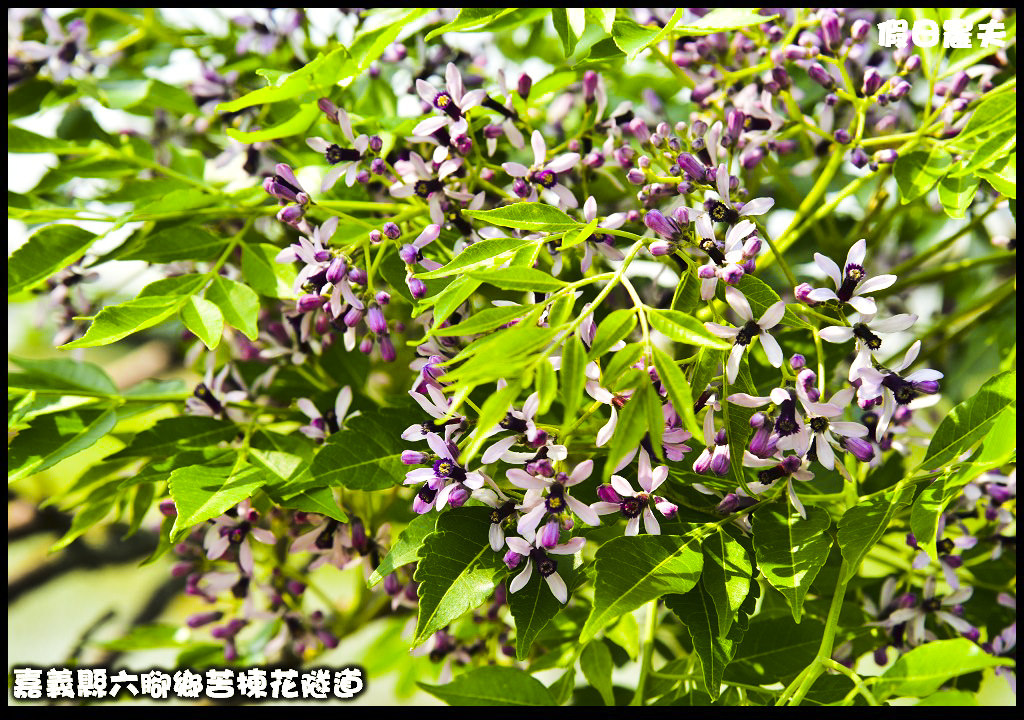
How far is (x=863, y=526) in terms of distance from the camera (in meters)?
0.60

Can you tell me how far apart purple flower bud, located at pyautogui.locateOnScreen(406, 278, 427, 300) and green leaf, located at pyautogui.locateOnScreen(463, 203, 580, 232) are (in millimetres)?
79

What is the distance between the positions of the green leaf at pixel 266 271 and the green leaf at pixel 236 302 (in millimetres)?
15

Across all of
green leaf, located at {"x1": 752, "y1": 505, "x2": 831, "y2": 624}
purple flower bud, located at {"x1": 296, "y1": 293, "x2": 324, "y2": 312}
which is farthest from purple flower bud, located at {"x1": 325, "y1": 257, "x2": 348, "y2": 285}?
green leaf, located at {"x1": 752, "y1": 505, "x2": 831, "y2": 624}

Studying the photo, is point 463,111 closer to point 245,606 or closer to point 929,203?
point 245,606

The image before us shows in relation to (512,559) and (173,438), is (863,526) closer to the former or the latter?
(512,559)

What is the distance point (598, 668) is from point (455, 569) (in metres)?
0.22

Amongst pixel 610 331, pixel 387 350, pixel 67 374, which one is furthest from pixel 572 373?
pixel 67 374

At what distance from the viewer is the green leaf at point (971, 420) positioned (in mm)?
643

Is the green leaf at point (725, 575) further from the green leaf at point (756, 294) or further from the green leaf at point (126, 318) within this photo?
the green leaf at point (126, 318)

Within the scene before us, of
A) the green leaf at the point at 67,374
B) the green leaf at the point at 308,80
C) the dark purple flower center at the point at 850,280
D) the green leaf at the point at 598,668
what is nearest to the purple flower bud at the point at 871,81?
the dark purple flower center at the point at 850,280

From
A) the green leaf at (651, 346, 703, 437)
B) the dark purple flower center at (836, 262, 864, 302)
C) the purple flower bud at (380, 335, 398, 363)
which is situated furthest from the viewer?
the purple flower bud at (380, 335, 398, 363)

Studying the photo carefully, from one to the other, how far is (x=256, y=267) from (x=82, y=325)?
37cm

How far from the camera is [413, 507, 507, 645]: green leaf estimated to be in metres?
0.59

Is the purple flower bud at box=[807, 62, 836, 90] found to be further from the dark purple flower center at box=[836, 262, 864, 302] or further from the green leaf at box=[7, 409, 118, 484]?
the green leaf at box=[7, 409, 118, 484]
